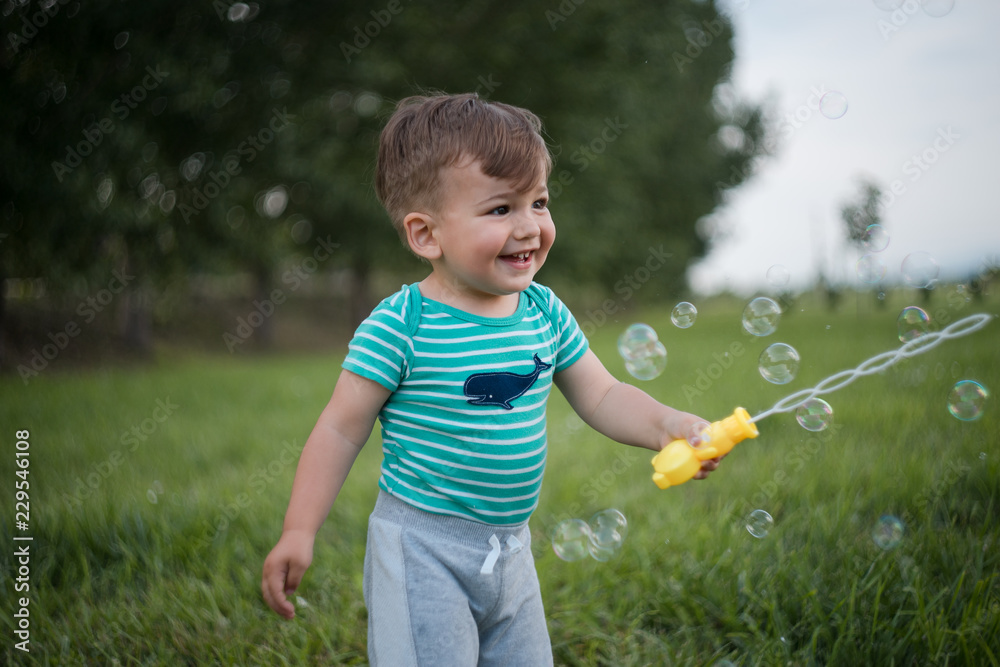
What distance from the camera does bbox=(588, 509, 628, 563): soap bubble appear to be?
227cm

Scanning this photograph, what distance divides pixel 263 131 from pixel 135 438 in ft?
21.1

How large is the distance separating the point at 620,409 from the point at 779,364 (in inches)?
28.9

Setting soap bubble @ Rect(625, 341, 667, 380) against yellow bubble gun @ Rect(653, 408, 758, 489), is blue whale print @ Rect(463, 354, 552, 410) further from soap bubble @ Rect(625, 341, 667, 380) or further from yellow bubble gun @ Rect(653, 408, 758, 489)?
soap bubble @ Rect(625, 341, 667, 380)

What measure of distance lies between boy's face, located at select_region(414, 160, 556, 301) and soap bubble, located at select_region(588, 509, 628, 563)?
3.34 feet

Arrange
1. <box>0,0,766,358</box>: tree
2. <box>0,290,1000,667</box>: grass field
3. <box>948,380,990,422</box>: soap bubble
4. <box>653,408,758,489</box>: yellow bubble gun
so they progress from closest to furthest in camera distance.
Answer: <box>653,408,758,489</box>: yellow bubble gun → <box>0,290,1000,667</box>: grass field → <box>948,380,990,422</box>: soap bubble → <box>0,0,766,358</box>: tree

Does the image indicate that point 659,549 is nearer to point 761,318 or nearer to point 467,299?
point 761,318

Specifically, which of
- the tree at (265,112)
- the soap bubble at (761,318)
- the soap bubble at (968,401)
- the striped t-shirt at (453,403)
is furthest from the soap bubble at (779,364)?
the tree at (265,112)

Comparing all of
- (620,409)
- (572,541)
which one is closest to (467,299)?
(620,409)

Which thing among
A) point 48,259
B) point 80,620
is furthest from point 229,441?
point 48,259

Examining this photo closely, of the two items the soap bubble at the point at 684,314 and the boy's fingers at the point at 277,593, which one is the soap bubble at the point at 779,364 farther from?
the boy's fingers at the point at 277,593

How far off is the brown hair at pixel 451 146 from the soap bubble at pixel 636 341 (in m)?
0.96

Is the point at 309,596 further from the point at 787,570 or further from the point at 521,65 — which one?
the point at 521,65

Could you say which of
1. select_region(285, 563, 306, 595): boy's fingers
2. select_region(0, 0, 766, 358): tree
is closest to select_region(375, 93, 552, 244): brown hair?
select_region(285, 563, 306, 595): boy's fingers

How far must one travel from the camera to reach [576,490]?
3.50m
